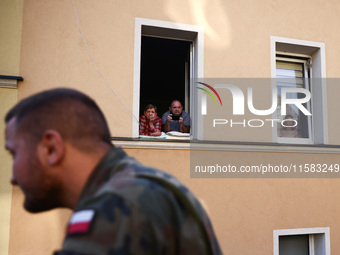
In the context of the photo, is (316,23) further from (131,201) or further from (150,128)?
(131,201)

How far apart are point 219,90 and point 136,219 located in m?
4.05

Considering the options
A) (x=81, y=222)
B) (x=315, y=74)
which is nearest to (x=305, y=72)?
(x=315, y=74)

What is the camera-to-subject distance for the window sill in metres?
4.05

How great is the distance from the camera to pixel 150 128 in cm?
448

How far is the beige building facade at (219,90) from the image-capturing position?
385 centimetres

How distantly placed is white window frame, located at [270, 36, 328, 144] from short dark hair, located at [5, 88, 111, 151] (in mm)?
4376

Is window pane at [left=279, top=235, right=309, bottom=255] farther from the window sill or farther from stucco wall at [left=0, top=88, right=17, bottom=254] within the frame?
stucco wall at [left=0, top=88, right=17, bottom=254]

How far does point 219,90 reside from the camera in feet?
15.0

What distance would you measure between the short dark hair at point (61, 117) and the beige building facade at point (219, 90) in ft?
10.2

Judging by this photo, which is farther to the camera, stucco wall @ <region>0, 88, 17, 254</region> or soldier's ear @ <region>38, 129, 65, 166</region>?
stucco wall @ <region>0, 88, 17, 254</region>

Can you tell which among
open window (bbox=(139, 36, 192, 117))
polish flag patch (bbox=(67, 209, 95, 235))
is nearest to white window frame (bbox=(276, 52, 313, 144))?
open window (bbox=(139, 36, 192, 117))

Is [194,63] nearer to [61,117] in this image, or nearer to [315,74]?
[315,74]

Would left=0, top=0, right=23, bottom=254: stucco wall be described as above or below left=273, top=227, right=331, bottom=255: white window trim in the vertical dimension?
above

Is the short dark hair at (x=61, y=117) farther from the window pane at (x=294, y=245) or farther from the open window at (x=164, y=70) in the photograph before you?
the window pane at (x=294, y=245)
